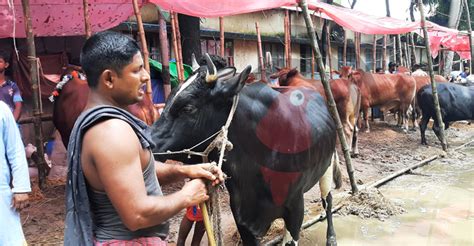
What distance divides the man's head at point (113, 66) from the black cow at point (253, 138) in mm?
1106

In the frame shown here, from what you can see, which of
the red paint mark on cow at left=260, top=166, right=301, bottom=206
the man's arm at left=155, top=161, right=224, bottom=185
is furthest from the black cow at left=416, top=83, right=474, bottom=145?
the man's arm at left=155, top=161, right=224, bottom=185

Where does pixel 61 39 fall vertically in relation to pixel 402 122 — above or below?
above

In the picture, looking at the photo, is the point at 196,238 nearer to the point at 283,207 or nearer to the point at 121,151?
the point at 283,207

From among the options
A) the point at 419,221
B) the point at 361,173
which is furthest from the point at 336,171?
the point at 361,173

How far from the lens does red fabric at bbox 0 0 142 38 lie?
226 inches

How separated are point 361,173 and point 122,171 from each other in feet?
21.8

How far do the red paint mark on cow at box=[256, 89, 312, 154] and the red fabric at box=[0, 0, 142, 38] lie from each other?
3227 millimetres

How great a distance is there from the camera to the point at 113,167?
4.76 ft

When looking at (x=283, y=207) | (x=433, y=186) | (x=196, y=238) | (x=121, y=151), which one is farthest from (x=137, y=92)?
(x=433, y=186)

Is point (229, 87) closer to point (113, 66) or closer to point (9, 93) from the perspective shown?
point (113, 66)

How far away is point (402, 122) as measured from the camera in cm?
1270

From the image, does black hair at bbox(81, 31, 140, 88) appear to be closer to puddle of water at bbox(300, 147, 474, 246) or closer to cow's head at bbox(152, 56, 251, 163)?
cow's head at bbox(152, 56, 251, 163)

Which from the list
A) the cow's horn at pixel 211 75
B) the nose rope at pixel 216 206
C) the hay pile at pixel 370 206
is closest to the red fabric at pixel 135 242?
the nose rope at pixel 216 206

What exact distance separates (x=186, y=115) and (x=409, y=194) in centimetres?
446
